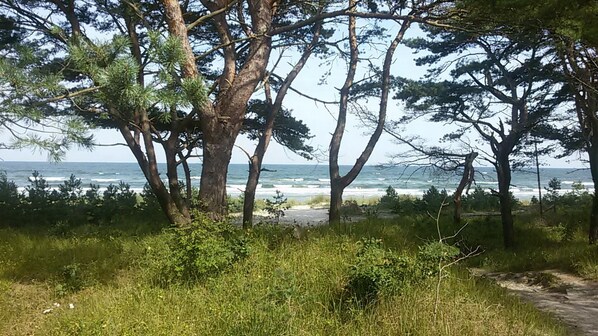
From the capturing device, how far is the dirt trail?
4.86 meters

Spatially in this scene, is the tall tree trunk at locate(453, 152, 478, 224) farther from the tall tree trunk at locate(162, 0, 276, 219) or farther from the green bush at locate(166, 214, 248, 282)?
the green bush at locate(166, 214, 248, 282)

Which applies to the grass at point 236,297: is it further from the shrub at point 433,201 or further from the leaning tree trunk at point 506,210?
the shrub at point 433,201

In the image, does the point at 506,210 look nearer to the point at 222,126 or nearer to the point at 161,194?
the point at 222,126

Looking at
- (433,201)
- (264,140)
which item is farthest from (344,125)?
(433,201)

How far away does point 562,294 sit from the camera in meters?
6.09

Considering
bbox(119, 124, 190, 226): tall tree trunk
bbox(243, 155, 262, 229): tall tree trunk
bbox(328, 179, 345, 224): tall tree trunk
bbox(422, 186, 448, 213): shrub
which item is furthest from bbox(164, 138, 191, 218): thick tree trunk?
bbox(422, 186, 448, 213): shrub

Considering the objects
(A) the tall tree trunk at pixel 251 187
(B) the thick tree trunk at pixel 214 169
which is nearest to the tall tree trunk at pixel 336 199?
(A) the tall tree trunk at pixel 251 187

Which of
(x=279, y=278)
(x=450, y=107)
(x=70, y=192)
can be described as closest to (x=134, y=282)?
(x=279, y=278)

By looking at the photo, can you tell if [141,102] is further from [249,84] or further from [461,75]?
[461,75]

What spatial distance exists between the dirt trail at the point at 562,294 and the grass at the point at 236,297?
1.82 feet

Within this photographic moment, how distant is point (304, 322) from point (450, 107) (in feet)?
34.9

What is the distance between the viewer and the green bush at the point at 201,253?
489cm

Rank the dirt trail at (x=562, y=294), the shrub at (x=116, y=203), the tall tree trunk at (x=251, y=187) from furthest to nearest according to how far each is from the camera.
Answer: the shrub at (x=116, y=203)
the tall tree trunk at (x=251, y=187)
the dirt trail at (x=562, y=294)

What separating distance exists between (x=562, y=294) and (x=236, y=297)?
4.54 meters
